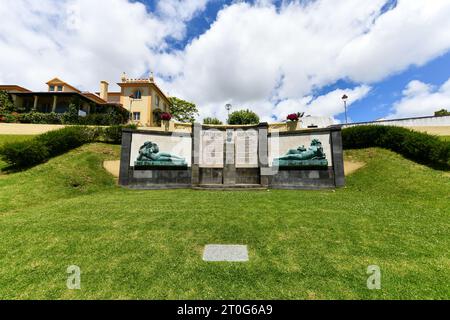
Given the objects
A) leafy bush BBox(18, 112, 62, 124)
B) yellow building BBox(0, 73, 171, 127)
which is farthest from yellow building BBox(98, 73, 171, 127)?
leafy bush BBox(18, 112, 62, 124)

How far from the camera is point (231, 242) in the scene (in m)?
5.16

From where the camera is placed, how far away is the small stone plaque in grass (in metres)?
4.39

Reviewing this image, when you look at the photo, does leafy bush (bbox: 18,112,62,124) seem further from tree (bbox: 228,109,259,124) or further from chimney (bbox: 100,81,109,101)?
tree (bbox: 228,109,259,124)

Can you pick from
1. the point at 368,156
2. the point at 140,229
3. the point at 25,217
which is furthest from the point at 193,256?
the point at 368,156

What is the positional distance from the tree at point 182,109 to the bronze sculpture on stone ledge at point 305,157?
37.0 m

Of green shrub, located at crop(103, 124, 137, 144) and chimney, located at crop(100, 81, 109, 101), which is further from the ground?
chimney, located at crop(100, 81, 109, 101)

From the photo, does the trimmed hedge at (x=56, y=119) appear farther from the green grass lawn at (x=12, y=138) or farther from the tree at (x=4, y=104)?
the green grass lawn at (x=12, y=138)

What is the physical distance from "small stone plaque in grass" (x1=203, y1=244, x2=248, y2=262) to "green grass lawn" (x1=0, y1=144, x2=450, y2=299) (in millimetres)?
189

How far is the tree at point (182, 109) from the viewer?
47.4m

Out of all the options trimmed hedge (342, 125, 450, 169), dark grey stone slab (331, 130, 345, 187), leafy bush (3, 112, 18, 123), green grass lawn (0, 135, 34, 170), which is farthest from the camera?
leafy bush (3, 112, 18, 123)

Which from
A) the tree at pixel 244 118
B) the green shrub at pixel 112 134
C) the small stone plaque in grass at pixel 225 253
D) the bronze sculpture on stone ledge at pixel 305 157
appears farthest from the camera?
the tree at pixel 244 118

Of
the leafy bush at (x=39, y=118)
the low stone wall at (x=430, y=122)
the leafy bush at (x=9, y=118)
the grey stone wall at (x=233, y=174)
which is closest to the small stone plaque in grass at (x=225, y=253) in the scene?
the grey stone wall at (x=233, y=174)
